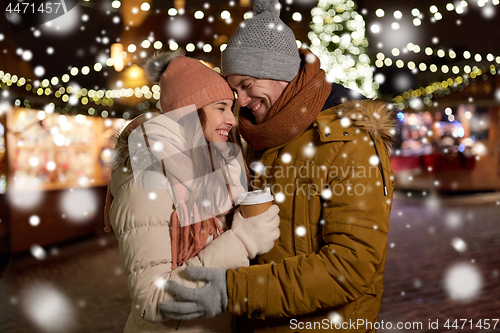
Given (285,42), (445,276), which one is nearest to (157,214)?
(285,42)

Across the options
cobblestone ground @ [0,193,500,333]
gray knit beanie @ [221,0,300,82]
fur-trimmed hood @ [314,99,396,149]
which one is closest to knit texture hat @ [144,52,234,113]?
gray knit beanie @ [221,0,300,82]

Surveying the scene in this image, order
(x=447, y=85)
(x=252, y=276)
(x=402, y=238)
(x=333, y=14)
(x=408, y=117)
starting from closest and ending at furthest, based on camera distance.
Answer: (x=252, y=276)
(x=402, y=238)
(x=333, y=14)
(x=447, y=85)
(x=408, y=117)

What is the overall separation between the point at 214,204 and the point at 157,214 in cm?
31

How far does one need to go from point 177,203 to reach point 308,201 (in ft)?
1.98

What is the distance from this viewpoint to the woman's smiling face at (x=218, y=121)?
2055 mm

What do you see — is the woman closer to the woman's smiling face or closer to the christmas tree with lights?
the woman's smiling face

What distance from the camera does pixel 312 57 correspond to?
219cm

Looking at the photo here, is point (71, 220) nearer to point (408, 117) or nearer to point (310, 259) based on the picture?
point (310, 259)

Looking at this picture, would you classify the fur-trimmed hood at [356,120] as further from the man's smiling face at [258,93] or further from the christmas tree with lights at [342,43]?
the christmas tree with lights at [342,43]

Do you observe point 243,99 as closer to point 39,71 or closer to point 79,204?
point 39,71

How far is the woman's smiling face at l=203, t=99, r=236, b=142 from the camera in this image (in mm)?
2055

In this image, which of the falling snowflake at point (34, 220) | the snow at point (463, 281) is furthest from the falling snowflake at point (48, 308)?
the snow at point (463, 281)

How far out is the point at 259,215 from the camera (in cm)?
173

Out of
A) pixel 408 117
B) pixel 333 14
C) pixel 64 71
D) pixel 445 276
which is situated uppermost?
pixel 333 14
